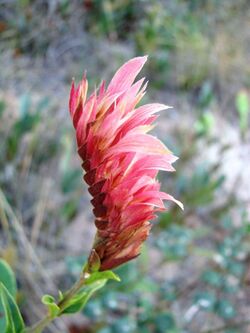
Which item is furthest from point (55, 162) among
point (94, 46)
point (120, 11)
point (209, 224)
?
point (120, 11)

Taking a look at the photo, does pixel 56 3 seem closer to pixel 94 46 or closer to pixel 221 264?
pixel 94 46

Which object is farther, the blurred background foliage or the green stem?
the blurred background foliage

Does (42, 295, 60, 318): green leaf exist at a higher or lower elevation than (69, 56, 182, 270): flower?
lower

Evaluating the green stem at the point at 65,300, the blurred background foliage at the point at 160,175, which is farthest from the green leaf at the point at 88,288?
the blurred background foliage at the point at 160,175

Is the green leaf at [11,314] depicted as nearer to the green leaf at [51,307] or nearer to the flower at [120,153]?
the green leaf at [51,307]

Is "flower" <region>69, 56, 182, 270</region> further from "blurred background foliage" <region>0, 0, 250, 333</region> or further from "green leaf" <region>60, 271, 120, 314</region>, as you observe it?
"blurred background foliage" <region>0, 0, 250, 333</region>

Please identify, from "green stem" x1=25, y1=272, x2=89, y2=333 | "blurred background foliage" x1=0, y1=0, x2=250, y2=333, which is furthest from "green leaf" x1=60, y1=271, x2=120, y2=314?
"blurred background foliage" x1=0, y1=0, x2=250, y2=333
